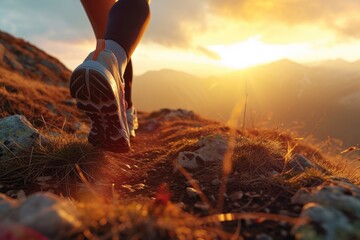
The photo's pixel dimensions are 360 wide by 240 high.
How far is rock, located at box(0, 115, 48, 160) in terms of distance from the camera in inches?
118

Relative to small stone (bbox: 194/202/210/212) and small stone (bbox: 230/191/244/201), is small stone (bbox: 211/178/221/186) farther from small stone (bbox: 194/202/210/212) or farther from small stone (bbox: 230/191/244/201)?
small stone (bbox: 194/202/210/212)

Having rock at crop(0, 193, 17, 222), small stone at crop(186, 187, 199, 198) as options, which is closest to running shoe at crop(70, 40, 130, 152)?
small stone at crop(186, 187, 199, 198)

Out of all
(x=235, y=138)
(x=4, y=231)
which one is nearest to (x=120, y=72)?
(x=235, y=138)

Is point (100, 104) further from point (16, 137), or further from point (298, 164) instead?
point (298, 164)

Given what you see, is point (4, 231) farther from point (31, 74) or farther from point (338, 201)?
point (31, 74)

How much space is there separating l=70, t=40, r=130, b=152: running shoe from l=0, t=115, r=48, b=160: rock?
617 millimetres

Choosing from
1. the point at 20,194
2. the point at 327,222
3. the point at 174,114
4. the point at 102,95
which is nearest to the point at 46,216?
the point at 327,222

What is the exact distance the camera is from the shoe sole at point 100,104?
8.34 ft

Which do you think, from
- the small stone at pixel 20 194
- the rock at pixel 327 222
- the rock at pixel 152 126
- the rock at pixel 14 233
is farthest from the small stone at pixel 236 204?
the rock at pixel 152 126

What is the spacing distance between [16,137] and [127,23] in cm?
168

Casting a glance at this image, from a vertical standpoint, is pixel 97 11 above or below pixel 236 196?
above

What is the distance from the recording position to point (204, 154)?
10.2 feet

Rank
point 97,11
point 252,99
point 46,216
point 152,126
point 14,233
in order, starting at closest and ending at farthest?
1. point 14,233
2. point 46,216
3. point 97,11
4. point 152,126
5. point 252,99

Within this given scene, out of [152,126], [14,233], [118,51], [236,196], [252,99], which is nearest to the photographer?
[14,233]
